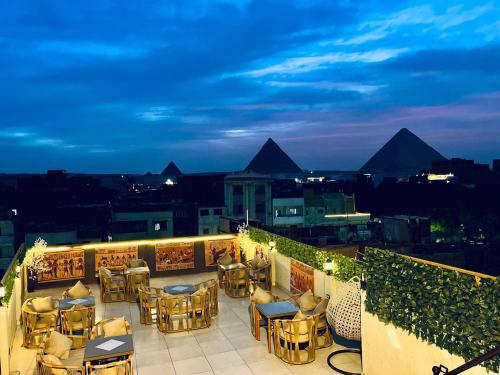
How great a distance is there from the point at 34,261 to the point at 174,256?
5176mm

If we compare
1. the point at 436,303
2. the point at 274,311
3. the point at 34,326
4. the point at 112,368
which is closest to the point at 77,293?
the point at 34,326

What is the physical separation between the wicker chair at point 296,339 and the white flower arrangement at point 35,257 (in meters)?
9.50

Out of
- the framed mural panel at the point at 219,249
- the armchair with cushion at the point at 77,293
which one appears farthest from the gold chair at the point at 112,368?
the framed mural panel at the point at 219,249

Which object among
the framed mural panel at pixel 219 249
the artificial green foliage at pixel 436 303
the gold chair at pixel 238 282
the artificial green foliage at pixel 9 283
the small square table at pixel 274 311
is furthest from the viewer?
the framed mural panel at pixel 219 249

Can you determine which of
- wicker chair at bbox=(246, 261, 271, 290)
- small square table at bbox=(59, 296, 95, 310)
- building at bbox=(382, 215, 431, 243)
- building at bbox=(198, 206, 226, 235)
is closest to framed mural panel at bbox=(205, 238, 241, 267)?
wicker chair at bbox=(246, 261, 271, 290)

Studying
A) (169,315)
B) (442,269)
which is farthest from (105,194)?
(442,269)

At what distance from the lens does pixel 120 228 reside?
4984 centimetres

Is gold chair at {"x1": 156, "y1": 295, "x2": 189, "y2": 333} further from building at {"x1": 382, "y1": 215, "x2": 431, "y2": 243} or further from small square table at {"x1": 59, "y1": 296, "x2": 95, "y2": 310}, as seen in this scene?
building at {"x1": 382, "y1": 215, "x2": 431, "y2": 243}

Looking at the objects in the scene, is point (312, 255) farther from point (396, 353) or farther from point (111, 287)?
point (111, 287)

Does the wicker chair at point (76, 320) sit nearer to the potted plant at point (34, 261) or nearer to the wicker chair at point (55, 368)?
the wicker chair at point (55, 368)

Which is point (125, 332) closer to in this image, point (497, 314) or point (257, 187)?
point (497, 314)

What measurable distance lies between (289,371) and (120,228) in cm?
4453

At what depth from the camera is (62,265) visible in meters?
15.6

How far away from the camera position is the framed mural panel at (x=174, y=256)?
17.0 metres
